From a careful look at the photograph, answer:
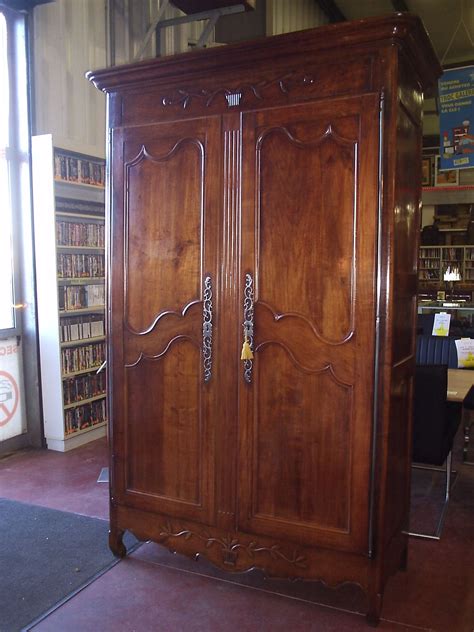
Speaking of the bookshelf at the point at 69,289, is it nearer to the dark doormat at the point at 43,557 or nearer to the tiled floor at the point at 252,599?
the dark doormat at the point at 43,557

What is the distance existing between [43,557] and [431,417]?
2.30m

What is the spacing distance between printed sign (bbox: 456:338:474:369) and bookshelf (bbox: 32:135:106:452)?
3.01m

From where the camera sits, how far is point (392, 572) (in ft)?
8.71

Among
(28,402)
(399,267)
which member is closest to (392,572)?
(399,267)

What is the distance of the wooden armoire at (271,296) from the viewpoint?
92.6 inches

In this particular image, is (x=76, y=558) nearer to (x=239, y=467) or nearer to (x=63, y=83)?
(x=239, y=467)

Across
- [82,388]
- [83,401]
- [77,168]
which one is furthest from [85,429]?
[77,168]

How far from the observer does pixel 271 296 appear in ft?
8.34

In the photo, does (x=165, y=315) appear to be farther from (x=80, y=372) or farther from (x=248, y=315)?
(x=80, y=372)

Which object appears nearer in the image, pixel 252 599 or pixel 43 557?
pixel 252 599

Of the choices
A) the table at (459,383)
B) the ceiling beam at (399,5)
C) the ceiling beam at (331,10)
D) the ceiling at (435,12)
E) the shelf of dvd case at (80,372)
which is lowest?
the shelf of dvd case at (80,372)

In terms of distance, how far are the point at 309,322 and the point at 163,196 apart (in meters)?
0.94

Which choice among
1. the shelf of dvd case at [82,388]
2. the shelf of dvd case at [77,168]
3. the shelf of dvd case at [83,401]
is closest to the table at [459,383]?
the shelf of dvd case at [82,388]

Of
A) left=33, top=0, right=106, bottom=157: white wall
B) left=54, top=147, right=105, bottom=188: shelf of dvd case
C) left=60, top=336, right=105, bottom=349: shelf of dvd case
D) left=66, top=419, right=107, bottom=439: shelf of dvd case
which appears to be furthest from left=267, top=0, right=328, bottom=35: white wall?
left=66, top=419, right=107, bottom=439: shelf of dvd case
